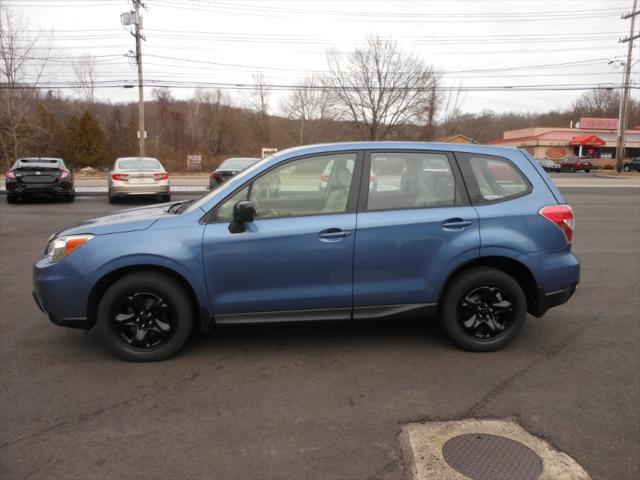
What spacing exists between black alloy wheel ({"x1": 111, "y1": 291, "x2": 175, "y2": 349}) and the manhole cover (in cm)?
227

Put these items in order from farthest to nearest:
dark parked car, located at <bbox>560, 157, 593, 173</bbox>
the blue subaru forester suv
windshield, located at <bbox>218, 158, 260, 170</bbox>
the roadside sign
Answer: dark parked car, located at <bbox>560, 157, 593, 173</bbox>, the roadside sign, windshield, located at <bbox>218, 158, 260, 170</bbox>, the blue subaru forester suv

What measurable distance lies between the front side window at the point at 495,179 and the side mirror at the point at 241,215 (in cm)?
181

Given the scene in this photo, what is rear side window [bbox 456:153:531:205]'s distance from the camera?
428 centimetres

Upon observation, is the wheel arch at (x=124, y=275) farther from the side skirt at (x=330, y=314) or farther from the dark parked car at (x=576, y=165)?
the dark parked car at (x=576, y=165)

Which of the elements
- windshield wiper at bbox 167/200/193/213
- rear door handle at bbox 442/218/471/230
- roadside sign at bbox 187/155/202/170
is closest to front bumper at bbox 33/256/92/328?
windshield wiper at bbox 167/200/193/213

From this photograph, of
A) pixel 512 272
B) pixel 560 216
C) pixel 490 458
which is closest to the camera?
pixel 490 458

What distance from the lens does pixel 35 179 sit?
16094 millimetres

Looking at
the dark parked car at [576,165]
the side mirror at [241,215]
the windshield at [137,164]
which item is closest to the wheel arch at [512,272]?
the side mirror at [241,215]

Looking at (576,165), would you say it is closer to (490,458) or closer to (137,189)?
(137,189)

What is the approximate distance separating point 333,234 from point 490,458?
188 cm

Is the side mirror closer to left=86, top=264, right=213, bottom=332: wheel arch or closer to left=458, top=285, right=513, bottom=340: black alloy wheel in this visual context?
left=86, top=264, right=213, bottom=332: wheel arch

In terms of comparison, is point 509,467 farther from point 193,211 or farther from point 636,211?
point 636,211

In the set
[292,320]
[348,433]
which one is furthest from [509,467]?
[292,320]

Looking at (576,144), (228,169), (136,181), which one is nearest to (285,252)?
(136,181)
